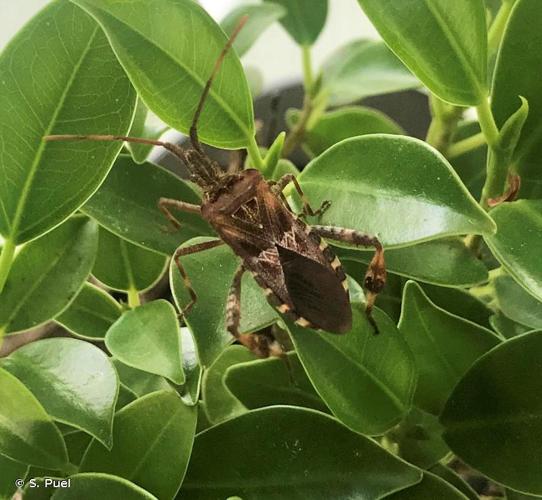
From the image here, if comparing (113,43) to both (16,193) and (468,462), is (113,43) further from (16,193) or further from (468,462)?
(468,462)

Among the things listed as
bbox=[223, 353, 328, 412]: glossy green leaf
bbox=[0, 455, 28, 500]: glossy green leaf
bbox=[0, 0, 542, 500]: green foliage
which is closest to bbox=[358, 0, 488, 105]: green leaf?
bbox=[0, 0, 542, 500]: green foliage

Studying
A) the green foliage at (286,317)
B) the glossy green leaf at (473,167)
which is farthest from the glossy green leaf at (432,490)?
the glossy green leaf at (473,167)

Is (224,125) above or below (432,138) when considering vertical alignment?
above

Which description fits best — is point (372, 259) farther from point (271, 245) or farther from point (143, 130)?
point (143, 130)

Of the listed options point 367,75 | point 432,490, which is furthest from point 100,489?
point 367,75

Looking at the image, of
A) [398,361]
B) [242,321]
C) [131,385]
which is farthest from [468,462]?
[131,385]

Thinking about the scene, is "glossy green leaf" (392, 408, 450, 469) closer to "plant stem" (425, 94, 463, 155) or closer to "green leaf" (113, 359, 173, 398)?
"green leaf" (113, 359, 173, 398)
